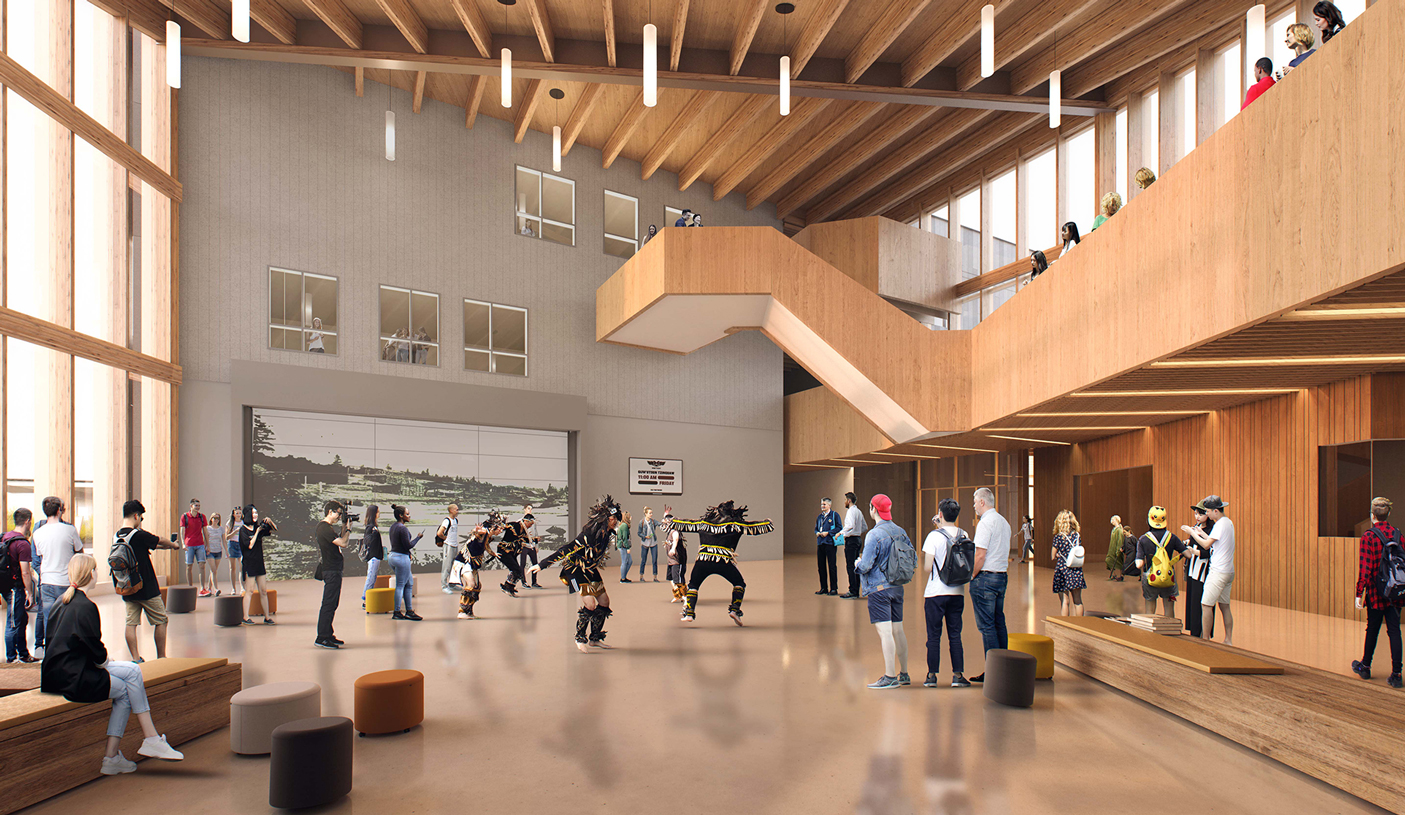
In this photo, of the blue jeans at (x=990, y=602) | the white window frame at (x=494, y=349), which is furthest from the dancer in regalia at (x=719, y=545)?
the white window frame at (x=494, y=349)

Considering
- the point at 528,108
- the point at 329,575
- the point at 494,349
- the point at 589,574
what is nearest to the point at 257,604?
the point at 329,575

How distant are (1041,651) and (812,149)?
53.2ft

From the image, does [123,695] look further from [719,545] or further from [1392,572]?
[1392,572]

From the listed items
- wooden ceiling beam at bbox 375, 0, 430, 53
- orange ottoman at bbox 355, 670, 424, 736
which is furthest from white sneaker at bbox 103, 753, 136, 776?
wooden ceiling beam at bbox 375, 0, 430, 53

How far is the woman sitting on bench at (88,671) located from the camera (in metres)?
4.63

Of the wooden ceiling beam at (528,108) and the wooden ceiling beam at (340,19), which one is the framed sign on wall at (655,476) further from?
the wooden ceiling beam at (340,19)

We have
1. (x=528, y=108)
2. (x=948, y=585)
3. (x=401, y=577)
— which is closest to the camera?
(x=948, y=585)

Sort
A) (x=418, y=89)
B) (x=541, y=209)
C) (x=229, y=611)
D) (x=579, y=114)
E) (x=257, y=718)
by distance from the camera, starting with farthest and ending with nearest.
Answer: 1. (x=541, y=209)
2. (x=579, y=114)
3. (x=418, y=89)
4. (x=229, y=611)
5. (x=257, y=718)

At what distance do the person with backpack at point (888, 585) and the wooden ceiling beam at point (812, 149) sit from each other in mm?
13804

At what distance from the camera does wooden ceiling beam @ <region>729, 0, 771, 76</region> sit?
45.8 ft

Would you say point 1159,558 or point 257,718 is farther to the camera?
point 1159,558

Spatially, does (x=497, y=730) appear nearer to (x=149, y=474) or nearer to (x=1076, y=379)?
(x=1076, y=379)

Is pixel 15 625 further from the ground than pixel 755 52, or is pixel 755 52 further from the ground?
Result: pixel 755 52

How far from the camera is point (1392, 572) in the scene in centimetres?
672
